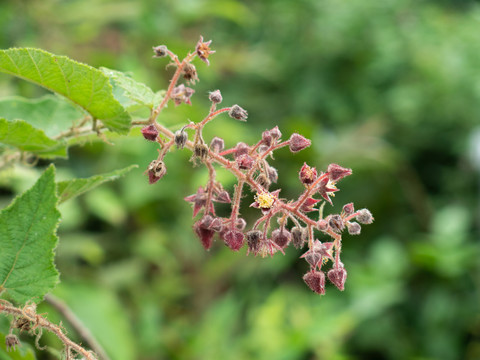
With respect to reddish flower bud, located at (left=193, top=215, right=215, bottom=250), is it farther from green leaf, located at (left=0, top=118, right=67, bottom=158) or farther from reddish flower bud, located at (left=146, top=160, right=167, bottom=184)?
green leaf, located at (left=0, top=118, right=67, bottom=158)

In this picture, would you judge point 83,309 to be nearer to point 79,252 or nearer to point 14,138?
point 79,252

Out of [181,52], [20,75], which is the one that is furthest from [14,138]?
[181,52]

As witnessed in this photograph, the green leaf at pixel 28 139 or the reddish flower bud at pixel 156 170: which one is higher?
the reddish flower bud at pixel 156 170

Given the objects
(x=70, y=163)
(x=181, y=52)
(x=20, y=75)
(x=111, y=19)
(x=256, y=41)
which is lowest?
(x=20, y=75)

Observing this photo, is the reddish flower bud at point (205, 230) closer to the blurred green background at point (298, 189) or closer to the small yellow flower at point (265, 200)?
the small yellow flower at point (265, 200)

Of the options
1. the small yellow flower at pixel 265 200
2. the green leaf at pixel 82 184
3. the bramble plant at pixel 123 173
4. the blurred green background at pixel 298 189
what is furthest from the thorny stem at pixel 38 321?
the blurred green background at pixel 298 189

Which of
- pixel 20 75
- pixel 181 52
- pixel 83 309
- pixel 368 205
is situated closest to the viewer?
pixel 20 75

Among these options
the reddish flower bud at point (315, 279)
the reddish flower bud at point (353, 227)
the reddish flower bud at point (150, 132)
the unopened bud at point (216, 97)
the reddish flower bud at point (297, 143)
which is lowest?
the reddish flower bud at point (315, 279)

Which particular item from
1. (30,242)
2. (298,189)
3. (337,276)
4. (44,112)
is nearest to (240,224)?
(337,276)
